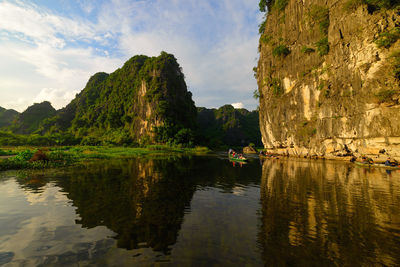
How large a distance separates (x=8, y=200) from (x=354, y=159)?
3855cm

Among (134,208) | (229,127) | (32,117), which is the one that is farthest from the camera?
(229,127)

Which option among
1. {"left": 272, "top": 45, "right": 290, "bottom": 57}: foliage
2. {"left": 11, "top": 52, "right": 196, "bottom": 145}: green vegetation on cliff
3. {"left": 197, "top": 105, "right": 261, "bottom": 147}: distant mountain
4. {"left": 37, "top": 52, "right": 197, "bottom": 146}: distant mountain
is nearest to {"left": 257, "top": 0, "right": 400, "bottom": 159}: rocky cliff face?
{"left": 272, "top": 45, "right": 290, "bottom": 57}: foliage

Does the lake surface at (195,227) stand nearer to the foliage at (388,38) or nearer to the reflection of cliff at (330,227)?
the reflection of cliff at (330,227)

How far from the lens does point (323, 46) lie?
31562 millimetres

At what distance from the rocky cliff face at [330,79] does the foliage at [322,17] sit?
6.2 inches

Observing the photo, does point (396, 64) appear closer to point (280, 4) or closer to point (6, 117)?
point (280, 4)

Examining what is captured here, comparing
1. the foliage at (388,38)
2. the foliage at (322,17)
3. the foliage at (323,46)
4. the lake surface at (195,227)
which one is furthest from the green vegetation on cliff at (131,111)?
the lake surface at (195,227)

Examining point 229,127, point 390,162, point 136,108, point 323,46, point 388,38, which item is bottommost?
point 390,162

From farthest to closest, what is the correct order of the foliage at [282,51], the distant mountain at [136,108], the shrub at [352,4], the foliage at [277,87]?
the distant mountain at [136,108], the foliage at [277,87], the foliage at [282,51], the shrub at [352,4]

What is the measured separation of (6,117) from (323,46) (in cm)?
17388

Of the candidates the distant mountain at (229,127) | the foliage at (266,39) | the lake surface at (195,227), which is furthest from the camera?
the distant mountain at (229,127)

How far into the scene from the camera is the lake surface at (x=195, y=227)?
4.73 m

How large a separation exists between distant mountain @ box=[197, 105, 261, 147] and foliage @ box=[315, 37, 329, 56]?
65.2 metres

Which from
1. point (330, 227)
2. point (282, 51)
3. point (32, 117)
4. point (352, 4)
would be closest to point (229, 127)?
point (282, 51)
